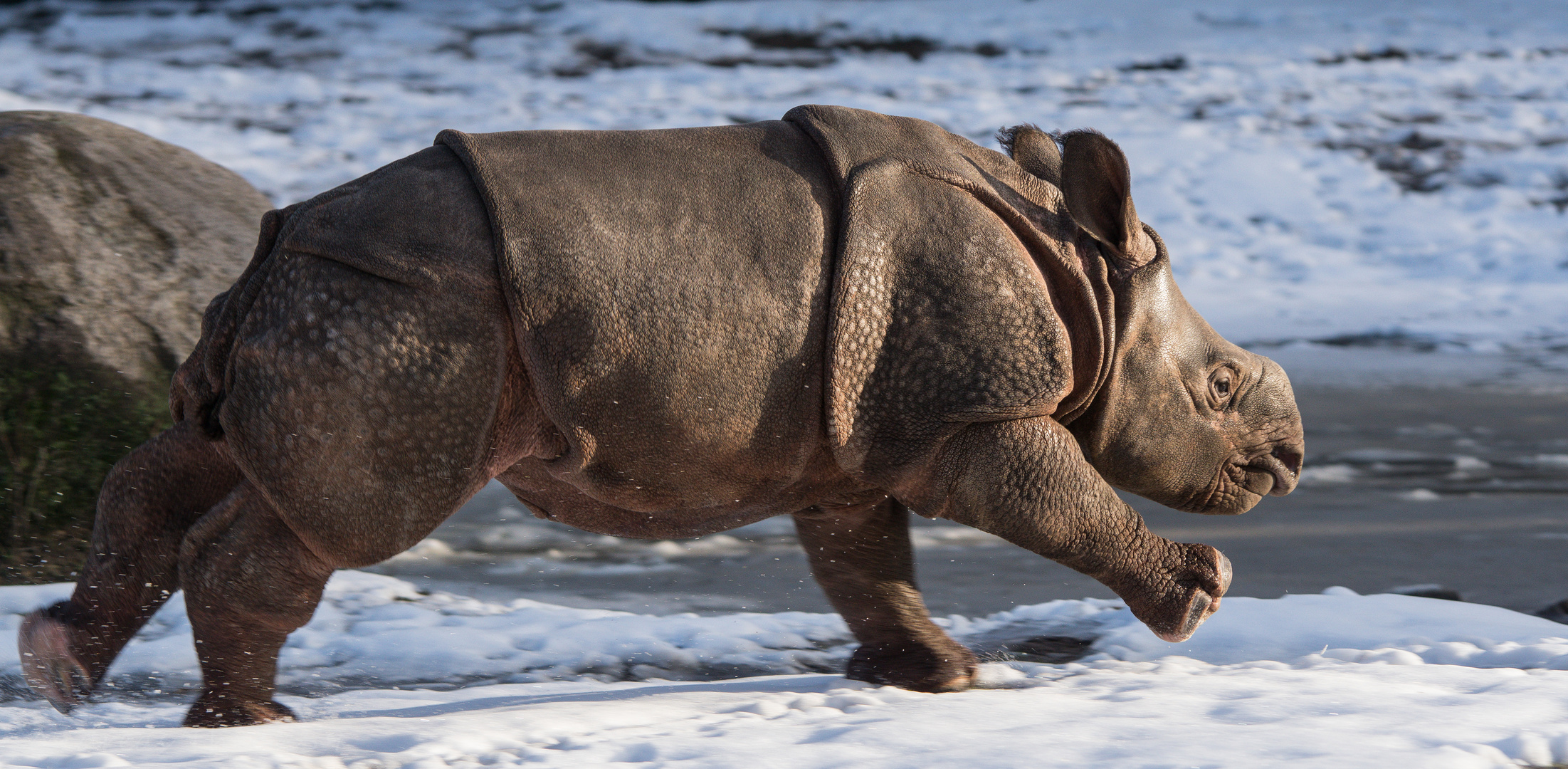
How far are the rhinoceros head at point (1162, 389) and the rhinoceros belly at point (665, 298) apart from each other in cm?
59

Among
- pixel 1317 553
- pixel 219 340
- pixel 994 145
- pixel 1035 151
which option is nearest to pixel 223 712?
pixel 219 340

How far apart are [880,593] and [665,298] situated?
1.16m

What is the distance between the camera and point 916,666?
Result: 3.65m

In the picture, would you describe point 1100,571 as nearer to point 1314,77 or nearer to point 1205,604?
point 1205,604

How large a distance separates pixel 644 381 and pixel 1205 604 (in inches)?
51.9

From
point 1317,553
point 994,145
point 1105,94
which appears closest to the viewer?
point 1317,553

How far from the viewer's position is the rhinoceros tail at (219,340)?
3.05m

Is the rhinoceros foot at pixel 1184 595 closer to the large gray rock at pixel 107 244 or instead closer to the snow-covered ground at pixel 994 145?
the snow-covered ground at pixel 994 145

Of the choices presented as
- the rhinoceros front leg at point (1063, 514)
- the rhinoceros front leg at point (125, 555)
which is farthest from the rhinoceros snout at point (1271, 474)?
A: the rhinoceros front leg at point (125, 555)

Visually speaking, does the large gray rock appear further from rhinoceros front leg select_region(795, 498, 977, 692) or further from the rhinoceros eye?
the rhinoceros eye

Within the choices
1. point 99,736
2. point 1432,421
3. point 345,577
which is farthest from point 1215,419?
point 1432,421

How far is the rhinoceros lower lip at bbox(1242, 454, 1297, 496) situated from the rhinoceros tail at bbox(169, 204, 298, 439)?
89.8 inches

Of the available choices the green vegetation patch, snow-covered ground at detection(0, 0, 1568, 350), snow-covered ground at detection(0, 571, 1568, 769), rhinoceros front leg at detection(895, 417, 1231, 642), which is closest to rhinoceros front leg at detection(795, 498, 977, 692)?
snow-covered ground at detection(0, 571, 1568, 769)

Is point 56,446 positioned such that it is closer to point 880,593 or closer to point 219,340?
point 219,340
